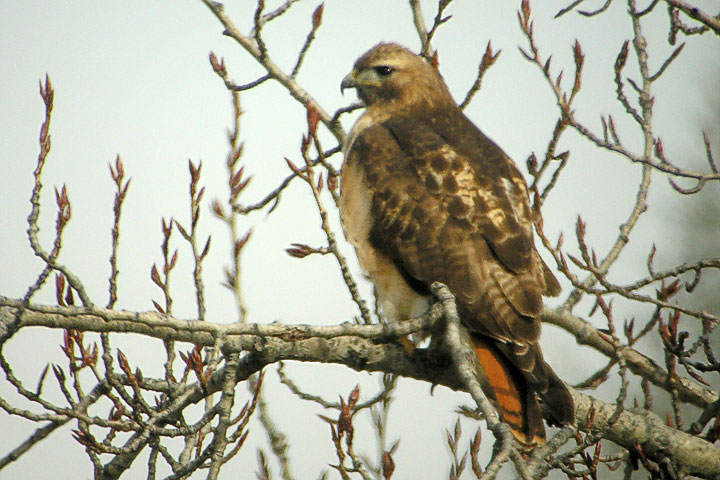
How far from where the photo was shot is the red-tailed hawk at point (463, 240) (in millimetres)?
3076

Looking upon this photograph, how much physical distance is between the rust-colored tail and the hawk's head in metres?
1.78

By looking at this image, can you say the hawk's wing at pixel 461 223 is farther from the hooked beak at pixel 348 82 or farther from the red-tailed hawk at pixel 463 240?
the hooked beak at pixel 348 82

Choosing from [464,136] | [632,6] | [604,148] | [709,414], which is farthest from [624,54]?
[709,414]

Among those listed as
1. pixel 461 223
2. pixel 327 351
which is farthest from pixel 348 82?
pixel 327 351

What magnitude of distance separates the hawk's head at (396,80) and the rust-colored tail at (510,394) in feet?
5.83

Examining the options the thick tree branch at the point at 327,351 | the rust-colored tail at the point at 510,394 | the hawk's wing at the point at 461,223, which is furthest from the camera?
the hawk's wing at the point at 461,223

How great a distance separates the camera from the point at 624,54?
4.04 m

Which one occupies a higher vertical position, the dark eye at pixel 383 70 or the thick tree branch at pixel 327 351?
the dark eye at pixel 383 70

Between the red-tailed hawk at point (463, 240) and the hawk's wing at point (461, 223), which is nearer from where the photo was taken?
the red-tailed hawk at point (463, 240)

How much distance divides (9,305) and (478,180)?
209 centimetres

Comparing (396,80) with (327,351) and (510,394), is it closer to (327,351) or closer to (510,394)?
(327,351)

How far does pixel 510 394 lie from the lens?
302cm

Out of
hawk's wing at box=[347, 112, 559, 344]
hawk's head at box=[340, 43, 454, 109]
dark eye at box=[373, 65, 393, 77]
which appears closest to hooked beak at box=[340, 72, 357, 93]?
hawk's head at box=[340, 43, 454, 109]

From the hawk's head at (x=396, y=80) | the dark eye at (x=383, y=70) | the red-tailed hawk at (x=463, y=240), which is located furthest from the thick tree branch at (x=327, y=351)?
the dark eye at (x=383, y=70)
